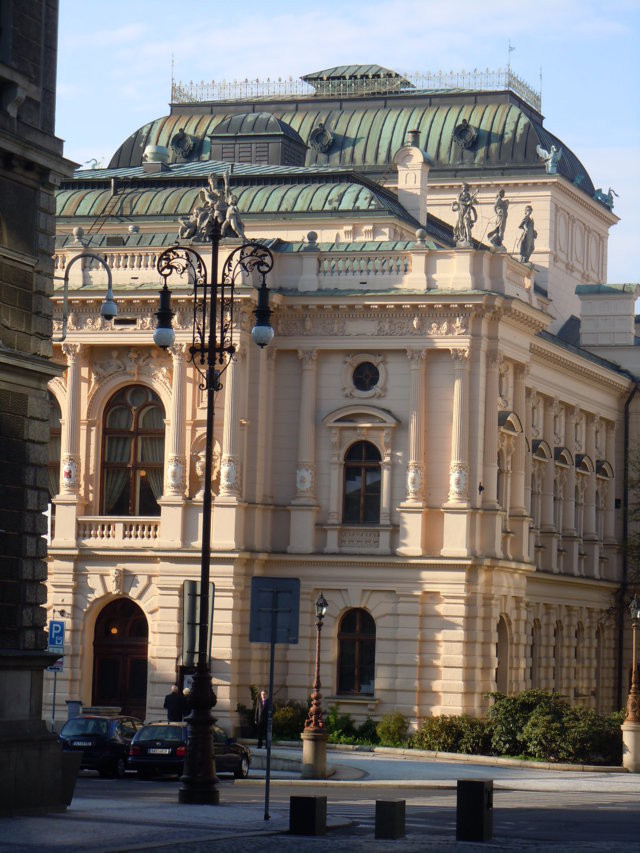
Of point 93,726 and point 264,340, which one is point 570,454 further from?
point 264,340

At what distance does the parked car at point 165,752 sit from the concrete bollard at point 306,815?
1694 cm

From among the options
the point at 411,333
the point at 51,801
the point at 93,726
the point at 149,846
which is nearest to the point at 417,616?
the point at 411,333

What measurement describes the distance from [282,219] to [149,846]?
4160cm

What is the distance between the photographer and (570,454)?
2908 inches

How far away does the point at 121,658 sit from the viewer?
62250 millimetres

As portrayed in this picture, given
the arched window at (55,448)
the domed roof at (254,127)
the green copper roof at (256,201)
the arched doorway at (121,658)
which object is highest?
the domed roof at (254,127)

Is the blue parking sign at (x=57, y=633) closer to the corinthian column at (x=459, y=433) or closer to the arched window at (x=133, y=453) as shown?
the arched window at (x=133, y=453)

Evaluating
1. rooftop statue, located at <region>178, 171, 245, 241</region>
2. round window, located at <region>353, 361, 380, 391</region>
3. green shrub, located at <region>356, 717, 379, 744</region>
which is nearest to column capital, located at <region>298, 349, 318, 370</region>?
round window, located at <region>353, 361, 380, 391</region>

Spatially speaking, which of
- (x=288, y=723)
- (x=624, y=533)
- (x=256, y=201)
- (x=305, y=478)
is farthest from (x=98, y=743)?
(x=624, y=533)

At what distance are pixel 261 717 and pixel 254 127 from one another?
87.8 feet

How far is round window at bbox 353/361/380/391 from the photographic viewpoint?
62094mm

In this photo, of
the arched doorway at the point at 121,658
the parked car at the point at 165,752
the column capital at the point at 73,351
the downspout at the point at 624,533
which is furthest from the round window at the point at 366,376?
the downspout at the point at 624,533

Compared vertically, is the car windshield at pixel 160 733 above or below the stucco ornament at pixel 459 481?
below

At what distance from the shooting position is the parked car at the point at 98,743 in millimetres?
48188
